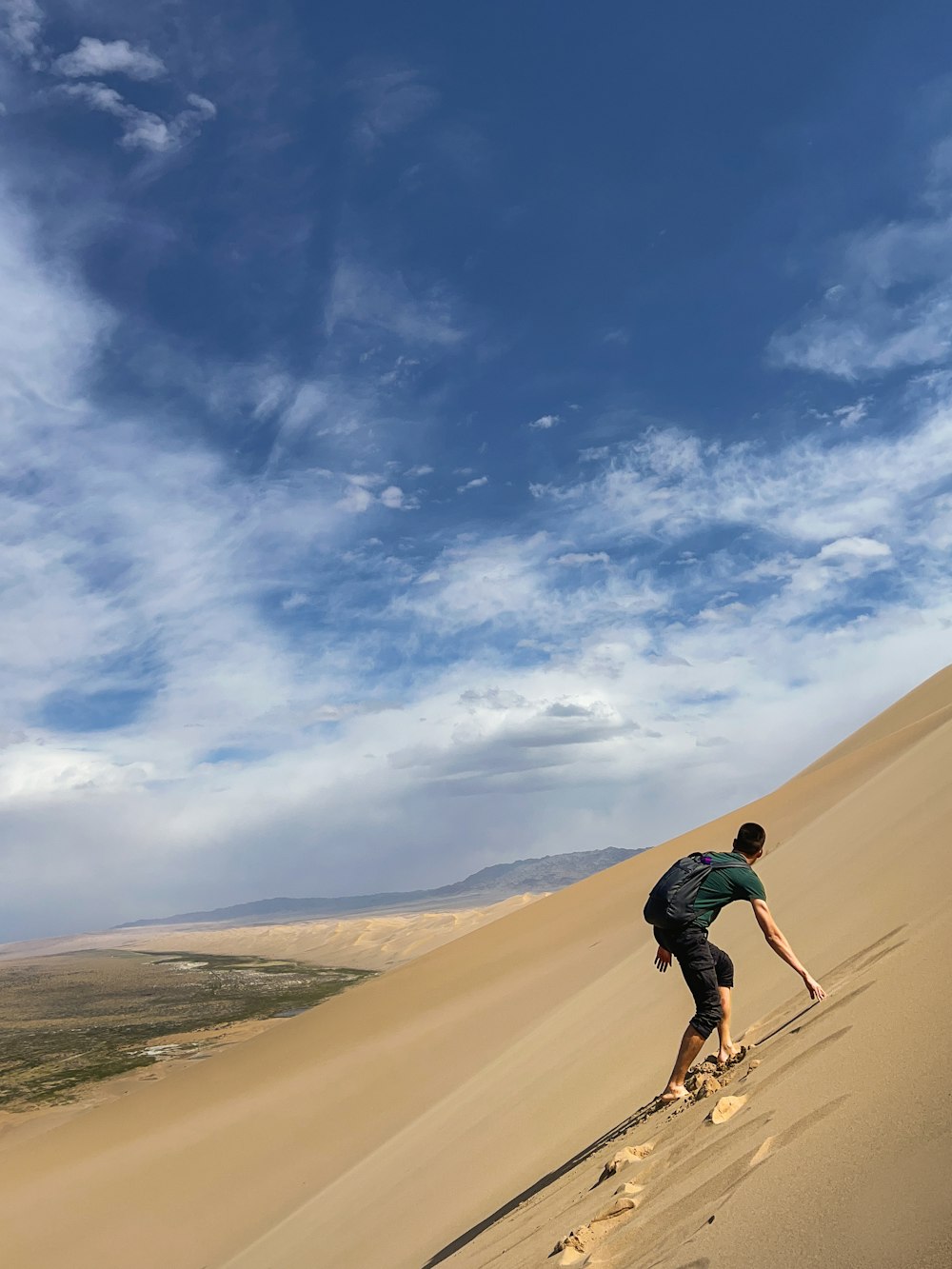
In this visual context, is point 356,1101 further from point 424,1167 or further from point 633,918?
point 633,918

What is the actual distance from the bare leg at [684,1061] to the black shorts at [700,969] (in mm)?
37

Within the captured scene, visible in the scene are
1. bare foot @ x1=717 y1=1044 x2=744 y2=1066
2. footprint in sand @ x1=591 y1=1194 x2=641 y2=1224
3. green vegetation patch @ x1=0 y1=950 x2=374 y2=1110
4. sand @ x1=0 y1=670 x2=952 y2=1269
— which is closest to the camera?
sand @ x1=0 y1=670 x2=952 y2=1269

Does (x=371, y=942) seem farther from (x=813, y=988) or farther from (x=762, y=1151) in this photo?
(x=762, y=1151)

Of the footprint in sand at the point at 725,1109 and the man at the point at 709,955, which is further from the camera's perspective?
the man at the point at 709,955

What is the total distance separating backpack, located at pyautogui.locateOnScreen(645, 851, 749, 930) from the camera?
4.02 meters

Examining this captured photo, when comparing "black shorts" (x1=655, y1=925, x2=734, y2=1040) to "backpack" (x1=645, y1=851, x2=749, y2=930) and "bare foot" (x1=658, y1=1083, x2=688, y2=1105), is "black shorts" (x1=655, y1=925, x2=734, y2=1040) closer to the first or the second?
"backpack" (x1=645, y1=851, x2=749, y2=930)

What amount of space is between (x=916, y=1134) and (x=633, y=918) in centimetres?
1420

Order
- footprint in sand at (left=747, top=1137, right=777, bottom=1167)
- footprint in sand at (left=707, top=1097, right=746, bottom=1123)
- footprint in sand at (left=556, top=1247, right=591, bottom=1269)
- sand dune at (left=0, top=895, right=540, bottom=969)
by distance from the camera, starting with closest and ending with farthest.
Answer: footprint in sand at (left=747, top=1137, right=777, bottom=1167) < footprint in sand at (left=556, top=1247, right=591, bottom=1269) < footprint in sand at (left=707, top=1097, right=746, bottom=1123) < sand dune at (left=0, top=895, right=540, bottom=969)

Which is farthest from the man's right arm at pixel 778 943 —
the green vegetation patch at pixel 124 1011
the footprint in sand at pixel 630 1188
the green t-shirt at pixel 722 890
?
the green vegetation patch at pixel 124 1011

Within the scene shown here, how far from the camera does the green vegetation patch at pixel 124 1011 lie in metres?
19.4

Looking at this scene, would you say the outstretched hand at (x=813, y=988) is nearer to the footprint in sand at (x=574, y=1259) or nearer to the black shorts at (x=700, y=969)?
the black shorts at (x=700, y=969)

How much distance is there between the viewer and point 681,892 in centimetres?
404

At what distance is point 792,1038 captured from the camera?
3.54 metres

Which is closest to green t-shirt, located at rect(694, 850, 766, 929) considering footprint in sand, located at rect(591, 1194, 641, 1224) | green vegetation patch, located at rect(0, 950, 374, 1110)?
footprint in sand, located at rect(591, 1194, 641, 1224)
